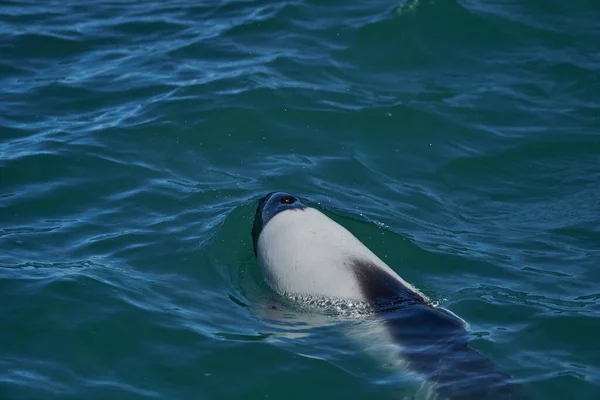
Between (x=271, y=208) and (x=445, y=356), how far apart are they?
115 inches

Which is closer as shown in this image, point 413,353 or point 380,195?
point 413,353

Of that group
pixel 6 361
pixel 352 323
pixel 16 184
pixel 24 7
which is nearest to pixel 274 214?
pixel 352 323

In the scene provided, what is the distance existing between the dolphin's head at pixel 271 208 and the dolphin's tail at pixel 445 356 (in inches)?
73.3

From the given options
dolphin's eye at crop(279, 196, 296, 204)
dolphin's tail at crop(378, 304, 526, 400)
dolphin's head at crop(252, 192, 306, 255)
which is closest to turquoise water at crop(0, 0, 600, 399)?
dolphin's tail at crop(378, 304, 526, 400)

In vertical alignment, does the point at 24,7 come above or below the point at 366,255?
above

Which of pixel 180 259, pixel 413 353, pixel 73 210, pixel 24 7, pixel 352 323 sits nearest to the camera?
pixel 413 353

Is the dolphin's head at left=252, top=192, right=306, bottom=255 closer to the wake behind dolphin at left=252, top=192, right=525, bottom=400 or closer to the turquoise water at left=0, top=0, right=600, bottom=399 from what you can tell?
the wake behind dolphin at left=252, top=192, right=525, bottom=400

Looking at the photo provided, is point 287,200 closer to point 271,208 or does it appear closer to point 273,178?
point 271,208

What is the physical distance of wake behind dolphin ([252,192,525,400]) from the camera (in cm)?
730

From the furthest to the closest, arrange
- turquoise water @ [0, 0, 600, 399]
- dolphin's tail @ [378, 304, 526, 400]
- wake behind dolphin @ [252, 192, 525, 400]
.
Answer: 1. turquoise water @ [0, 0, 600, 399]
2. wake behind dolphin @ [252, 192, 525, 400]
3. dolphin's tail @ [378, 304, 526, 400]

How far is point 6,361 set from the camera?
7945 mm

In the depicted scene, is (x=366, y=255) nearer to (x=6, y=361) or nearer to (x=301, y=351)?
(x=301, y=351)

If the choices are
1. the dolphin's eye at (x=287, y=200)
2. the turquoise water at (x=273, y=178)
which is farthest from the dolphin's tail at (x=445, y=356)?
the dolphin's eye at (x=287, y=200)

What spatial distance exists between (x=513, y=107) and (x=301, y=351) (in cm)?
720
